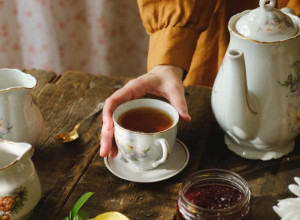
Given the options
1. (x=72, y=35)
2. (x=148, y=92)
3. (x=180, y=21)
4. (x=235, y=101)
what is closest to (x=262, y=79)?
(x=235, y=101)

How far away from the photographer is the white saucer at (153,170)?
971 millimetres

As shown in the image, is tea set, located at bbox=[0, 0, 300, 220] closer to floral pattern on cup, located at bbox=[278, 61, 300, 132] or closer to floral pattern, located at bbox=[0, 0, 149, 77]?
floral pattern on cup, located at bbox=[278, 61, 300, 132]

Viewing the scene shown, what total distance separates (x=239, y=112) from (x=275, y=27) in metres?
0.18

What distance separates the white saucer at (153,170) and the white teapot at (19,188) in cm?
18

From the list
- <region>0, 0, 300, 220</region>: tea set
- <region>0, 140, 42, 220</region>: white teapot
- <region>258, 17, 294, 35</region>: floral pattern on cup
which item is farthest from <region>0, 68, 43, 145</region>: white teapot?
<region>258, 17, 294, 35</region>: floral pattern on cup

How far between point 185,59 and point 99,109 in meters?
0.27

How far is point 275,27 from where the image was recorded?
916mm

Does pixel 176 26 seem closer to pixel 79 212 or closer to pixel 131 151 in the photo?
pixel 131 151

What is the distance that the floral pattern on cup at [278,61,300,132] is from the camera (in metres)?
0.95

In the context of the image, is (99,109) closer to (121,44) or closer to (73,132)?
(73,132)

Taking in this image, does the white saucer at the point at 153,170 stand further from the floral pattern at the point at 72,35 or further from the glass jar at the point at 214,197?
the floral pattern at the point at 72,35

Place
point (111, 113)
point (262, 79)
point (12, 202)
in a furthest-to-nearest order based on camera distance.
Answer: point (111, 113) < point (262, 79) < point (12, 202)

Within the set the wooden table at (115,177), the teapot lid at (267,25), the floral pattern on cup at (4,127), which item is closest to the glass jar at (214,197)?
the wooden table at (115,177)

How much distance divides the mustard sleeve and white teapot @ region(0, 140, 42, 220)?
1.71ft
